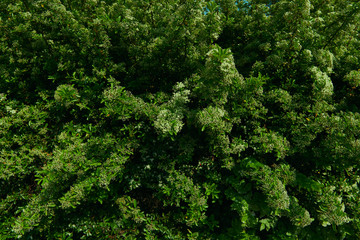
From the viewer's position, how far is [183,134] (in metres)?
3.89

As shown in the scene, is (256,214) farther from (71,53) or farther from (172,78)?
(71,53)

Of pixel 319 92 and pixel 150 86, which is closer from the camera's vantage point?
pixel 319 92

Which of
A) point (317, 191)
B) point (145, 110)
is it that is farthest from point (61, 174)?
point (317, 191)

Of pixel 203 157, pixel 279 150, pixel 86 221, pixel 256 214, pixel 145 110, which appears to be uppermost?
pixel 279 150

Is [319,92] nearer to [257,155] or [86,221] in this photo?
[257,155]

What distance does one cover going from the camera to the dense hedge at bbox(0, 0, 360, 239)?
3369mm

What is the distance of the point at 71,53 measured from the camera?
15.0 ft

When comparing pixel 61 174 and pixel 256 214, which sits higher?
pixel 256 214

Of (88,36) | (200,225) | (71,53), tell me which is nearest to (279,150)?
(200,225)

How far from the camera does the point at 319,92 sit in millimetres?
3549

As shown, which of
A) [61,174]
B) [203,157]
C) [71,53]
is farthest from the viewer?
[71,53]

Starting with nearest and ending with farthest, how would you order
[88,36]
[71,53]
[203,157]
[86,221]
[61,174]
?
[61,174], [86,221], [203,157], [88,36], [71,53]

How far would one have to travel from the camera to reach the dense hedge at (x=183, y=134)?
11.1 feet

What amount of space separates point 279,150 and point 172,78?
9.15ft
